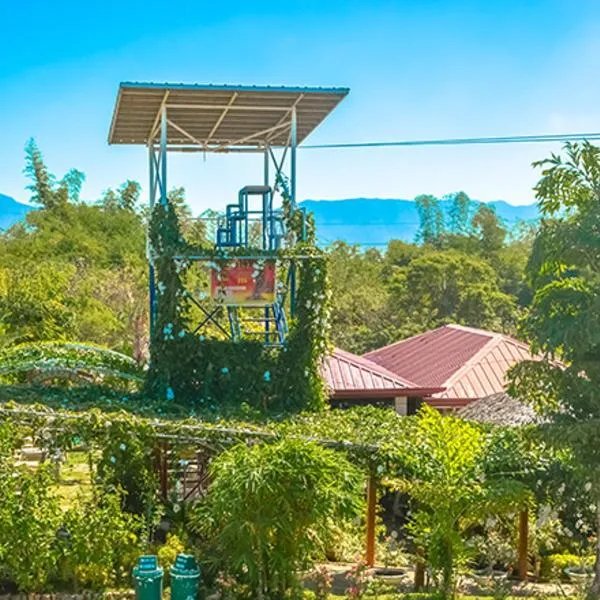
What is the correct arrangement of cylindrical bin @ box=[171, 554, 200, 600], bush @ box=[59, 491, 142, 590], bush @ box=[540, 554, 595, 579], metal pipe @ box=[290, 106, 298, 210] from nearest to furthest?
cylindrical bin @ box=[171, 554, 200, 600] → bush @ box=[59, 491, 142, 590] → bush @ box=[540, 554, 595, 579] → metal pipe @ box=[290, 106, 298, 210]

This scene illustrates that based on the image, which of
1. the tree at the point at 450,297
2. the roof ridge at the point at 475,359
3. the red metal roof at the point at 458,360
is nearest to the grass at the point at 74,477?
the red metal roof at the point at 458,360

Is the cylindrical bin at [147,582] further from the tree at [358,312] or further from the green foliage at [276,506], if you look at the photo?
the tree at [358,312]

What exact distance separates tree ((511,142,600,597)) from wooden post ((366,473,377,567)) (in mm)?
2479

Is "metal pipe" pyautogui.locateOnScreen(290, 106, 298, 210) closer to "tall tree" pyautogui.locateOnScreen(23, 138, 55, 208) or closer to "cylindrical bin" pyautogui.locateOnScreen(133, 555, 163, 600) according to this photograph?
"cylindrical bin" pyautogui.locateOnScreen(133, 555, 163, 600)

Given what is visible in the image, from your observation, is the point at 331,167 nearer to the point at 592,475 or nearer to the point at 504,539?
the point at 504,539

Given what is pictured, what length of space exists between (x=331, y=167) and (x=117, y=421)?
20.5 m

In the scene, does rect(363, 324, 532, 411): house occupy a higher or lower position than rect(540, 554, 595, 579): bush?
higher

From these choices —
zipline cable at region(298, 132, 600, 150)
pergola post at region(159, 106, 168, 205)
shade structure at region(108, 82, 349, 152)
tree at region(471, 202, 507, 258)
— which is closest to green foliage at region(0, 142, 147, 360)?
shade structure at region(108, 82, 349, 152)

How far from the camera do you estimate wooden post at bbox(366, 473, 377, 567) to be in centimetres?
1167

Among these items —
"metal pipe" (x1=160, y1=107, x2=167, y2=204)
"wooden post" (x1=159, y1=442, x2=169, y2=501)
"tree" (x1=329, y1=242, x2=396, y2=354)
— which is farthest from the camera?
"tree" (x1=329, y1=242, x2=396, y2=354)

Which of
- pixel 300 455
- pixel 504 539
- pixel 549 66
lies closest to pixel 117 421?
pixel 300 455

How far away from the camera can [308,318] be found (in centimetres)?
1491

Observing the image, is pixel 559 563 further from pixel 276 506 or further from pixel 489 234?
pixel 489 234

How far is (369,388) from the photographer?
18906 millimetres
